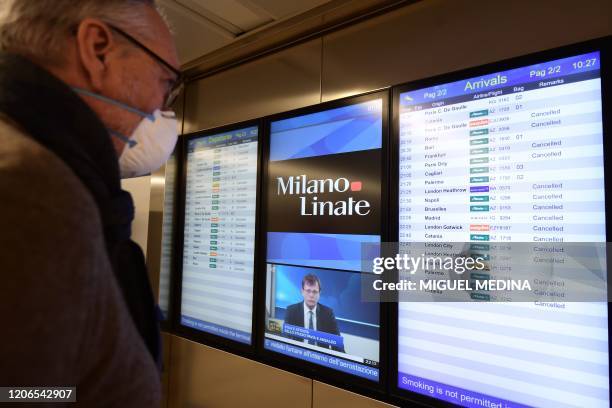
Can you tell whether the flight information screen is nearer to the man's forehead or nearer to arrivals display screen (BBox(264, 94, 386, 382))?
arrivals display screen (BBox(264, 94, 386, 382))

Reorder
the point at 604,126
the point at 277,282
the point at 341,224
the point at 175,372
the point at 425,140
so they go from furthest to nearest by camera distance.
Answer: the point at 175,372, the point at 277,282, the point at 341,224, the point at 425,140, the point at 604,126

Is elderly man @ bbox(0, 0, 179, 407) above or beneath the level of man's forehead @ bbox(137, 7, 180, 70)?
beneath

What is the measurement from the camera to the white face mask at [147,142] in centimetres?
83

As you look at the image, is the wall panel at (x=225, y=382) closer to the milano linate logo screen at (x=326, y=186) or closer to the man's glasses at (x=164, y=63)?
the milano linate logo screen at (x=326, y=186)

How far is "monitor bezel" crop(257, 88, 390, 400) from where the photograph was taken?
1.57 metres

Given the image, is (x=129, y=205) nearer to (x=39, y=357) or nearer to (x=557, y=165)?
(x=39, y=357)

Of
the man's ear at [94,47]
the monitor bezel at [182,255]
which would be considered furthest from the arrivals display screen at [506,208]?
the man's ear at [94,47]

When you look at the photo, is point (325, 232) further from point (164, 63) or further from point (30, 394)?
point (30, 394)

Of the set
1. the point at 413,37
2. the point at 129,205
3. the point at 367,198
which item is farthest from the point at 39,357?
the point at 413,37

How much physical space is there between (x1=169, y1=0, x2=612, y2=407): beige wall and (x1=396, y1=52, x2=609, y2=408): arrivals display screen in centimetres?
14

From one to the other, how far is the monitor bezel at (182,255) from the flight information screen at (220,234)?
27 mm

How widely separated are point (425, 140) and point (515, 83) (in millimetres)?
366

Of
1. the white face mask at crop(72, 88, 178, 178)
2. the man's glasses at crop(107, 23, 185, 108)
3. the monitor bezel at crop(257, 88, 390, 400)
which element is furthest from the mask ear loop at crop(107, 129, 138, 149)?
the monitor bezel at crop(257, 88, 390, 400)

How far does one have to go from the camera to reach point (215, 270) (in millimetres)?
2260
